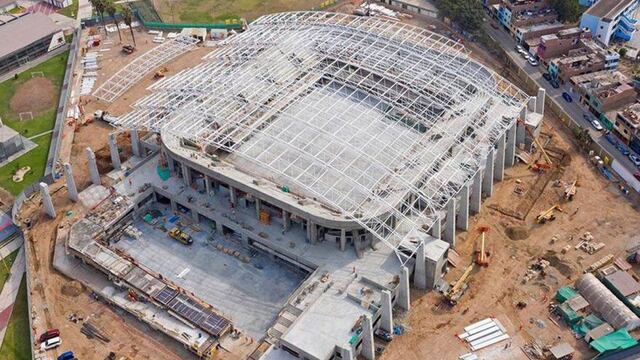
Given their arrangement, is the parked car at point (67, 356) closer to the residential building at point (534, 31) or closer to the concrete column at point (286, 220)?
the concrete column at point (286, 220)

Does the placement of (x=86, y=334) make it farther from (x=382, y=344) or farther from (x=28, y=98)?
(x=28, y=98)

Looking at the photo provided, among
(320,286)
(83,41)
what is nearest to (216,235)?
(320,286)

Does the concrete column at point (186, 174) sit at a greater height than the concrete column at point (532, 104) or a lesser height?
lesser

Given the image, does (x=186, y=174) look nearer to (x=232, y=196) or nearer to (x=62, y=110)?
(x=232, y=196)

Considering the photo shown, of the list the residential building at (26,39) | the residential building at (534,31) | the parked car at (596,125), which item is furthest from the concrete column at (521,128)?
the residential building at (26,39)

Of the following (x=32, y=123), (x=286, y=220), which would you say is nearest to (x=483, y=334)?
(x=286, y=220)
